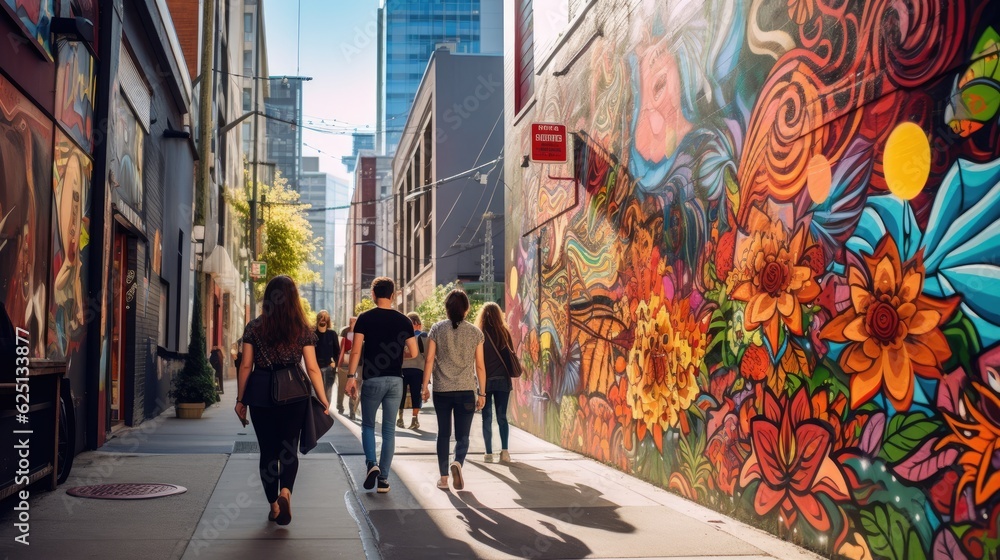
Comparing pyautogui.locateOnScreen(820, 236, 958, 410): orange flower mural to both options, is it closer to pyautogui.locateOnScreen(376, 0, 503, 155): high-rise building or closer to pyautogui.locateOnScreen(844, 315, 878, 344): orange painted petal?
pyautogui.locateOnScreen(844, 315, 878, 344): orange painted petal

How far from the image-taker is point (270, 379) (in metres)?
6.48

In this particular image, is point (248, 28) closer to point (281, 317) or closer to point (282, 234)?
point (282, 234)

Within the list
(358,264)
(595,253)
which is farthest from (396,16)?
(595,253)

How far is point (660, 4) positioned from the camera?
8.78 metres

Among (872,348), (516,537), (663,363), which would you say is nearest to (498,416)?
(663,363)

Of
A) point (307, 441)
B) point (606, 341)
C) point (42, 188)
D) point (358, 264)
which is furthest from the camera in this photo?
point (358, 264)

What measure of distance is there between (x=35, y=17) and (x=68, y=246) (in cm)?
236

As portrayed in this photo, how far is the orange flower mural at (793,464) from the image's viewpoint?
5570 millimetres

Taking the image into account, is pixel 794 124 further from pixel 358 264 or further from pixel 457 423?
pixel 358 264

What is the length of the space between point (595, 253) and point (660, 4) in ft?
9.93

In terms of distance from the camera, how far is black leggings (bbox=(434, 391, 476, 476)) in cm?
846

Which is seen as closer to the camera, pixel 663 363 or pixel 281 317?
pixel 281 317

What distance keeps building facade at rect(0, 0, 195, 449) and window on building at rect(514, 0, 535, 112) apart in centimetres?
565

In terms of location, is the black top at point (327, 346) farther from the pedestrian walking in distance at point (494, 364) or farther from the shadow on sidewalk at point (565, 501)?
the shadow on sidewalk at point (565, 501)
